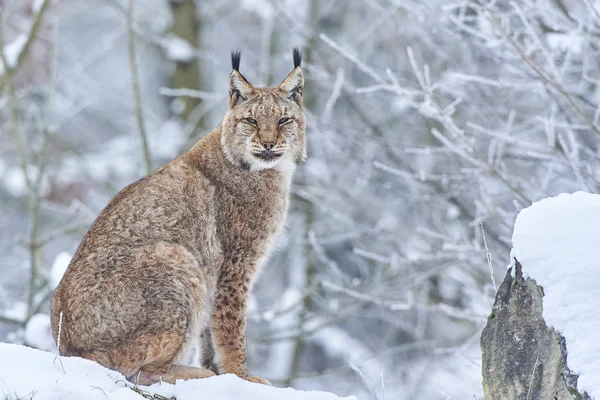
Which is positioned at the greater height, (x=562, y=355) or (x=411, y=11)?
(x=411, y=11)

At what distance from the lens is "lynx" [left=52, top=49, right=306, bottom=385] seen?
15.2 feet

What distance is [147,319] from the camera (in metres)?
4.66

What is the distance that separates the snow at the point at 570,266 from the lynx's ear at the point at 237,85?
2.29 meters

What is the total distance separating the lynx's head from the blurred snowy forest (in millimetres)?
785

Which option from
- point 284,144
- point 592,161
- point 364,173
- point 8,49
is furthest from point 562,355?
point 8,49

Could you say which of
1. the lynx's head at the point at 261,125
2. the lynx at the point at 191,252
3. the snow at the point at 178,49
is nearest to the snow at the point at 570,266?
the lynx at the point at 191,252

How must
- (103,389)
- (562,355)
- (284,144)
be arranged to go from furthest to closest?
1. (284,144)
2. (103,389)
3. (562,355)

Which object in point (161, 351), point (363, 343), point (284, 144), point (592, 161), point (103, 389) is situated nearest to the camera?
point (103, 389)

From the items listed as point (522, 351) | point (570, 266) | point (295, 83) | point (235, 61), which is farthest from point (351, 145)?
point (570, 266)

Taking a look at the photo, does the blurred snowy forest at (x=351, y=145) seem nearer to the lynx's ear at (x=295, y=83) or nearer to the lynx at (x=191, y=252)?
the lynx's ear at (x=295, y=83)

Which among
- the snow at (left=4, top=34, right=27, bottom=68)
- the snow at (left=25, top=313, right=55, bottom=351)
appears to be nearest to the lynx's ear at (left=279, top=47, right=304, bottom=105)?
the snow at (left=25, top=313, right=55, bottom=351)

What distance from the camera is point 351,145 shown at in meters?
9.97

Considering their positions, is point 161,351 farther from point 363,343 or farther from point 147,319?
point 363,343

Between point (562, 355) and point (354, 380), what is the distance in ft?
33.1
